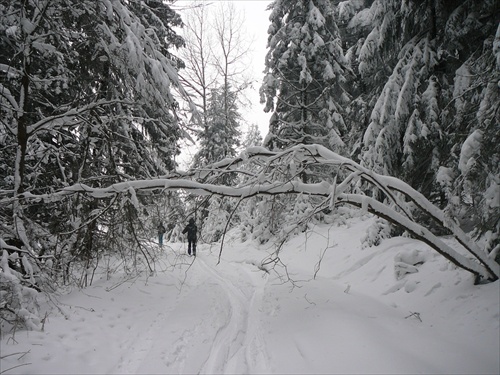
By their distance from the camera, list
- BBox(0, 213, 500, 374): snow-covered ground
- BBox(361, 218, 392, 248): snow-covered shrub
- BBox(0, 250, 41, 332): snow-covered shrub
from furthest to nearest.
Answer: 1. BBox(361, 218, 392, 248): snow-covered shrub
2. BBox(0, 213, 500, 374): snow-covered ground
3. BBox(0, 250, 41, 332): snow-covered shrub

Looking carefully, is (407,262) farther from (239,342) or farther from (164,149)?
(164,149)

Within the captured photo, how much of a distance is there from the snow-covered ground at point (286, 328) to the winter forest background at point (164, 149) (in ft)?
1.95

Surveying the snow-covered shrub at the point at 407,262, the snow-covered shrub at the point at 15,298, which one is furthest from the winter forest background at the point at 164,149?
the snow-covered shrub at the point at 407,262

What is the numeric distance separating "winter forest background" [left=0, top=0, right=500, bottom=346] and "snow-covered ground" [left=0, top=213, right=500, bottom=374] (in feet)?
1.95

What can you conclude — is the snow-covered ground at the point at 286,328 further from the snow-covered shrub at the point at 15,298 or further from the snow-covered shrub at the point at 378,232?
the snow-covered shrub at the point at 378,232

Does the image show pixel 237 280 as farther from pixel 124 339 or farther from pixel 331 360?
pixel 331 360

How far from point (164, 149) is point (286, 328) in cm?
638

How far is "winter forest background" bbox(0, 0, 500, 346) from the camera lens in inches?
171

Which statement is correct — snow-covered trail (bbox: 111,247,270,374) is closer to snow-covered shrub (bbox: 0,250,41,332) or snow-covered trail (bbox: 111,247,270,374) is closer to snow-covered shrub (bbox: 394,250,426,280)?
snow-covered shrub (bbox: 0,250,41,332)

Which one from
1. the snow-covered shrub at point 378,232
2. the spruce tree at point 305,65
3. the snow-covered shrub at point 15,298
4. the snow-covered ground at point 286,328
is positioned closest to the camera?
the snow-covered shrub at point 15,298

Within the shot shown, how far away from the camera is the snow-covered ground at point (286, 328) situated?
3.75m

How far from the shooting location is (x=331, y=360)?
3.86 meters

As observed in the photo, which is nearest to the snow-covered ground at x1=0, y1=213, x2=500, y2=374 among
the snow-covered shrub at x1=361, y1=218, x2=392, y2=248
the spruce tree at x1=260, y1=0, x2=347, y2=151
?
the snow-covered shrub at x1=361, y1=218, x2=392, y2=248

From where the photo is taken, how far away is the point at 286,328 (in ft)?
16.5
